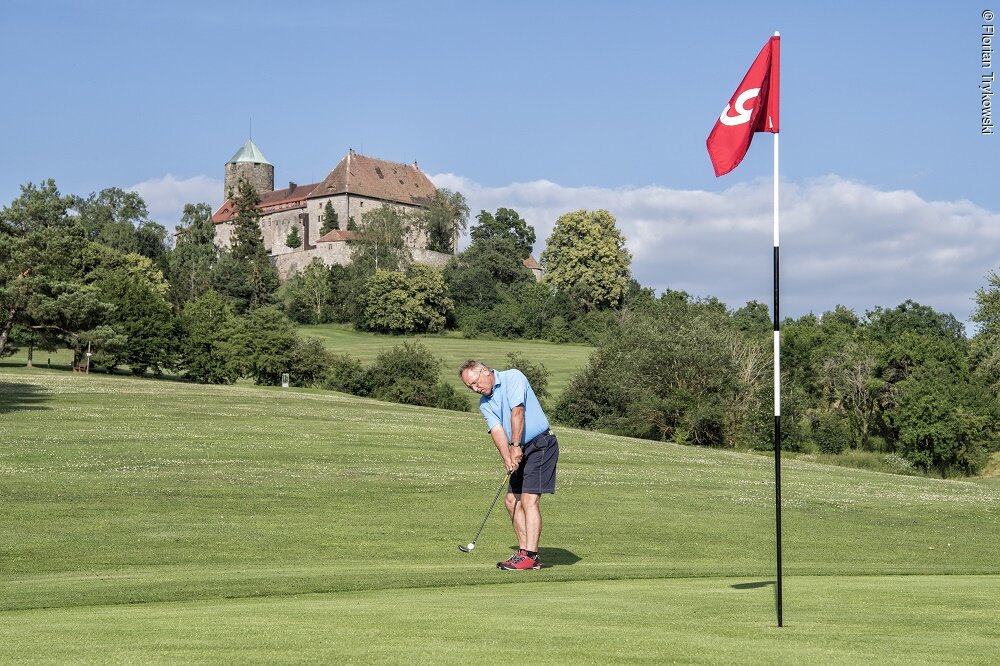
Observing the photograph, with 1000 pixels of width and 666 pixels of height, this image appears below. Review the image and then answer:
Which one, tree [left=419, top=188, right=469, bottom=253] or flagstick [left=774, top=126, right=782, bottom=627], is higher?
tree [left=419, top=188, right=469, bottom=253]

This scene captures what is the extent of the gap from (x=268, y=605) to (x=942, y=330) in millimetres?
118167

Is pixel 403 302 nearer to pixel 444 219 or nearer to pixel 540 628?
pixel 444 219

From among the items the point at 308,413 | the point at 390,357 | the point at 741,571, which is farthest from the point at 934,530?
the point at 390,357

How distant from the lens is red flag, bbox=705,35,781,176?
12.2 m

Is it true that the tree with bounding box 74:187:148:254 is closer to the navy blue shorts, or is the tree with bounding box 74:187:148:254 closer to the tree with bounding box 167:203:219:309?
the tree with bounding box 167:203:219:309

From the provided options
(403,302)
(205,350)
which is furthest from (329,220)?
(205,350)

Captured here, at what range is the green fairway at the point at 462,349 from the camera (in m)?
111

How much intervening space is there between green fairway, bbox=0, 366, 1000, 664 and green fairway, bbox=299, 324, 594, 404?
63819 millimetres

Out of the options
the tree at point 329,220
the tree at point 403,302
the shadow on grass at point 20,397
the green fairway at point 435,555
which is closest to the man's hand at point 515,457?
the green fairway at point 435,555

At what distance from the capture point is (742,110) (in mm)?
12469

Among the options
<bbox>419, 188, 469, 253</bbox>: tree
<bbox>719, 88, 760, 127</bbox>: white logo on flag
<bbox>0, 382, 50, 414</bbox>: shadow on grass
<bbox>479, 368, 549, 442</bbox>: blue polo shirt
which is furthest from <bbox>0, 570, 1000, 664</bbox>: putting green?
<bbox>419, 188, 469, 253</bbox>: tree

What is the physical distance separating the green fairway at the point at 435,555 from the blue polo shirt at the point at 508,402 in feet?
6.01

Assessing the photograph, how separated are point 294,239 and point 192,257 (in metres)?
26.4

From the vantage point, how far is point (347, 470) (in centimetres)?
3212
